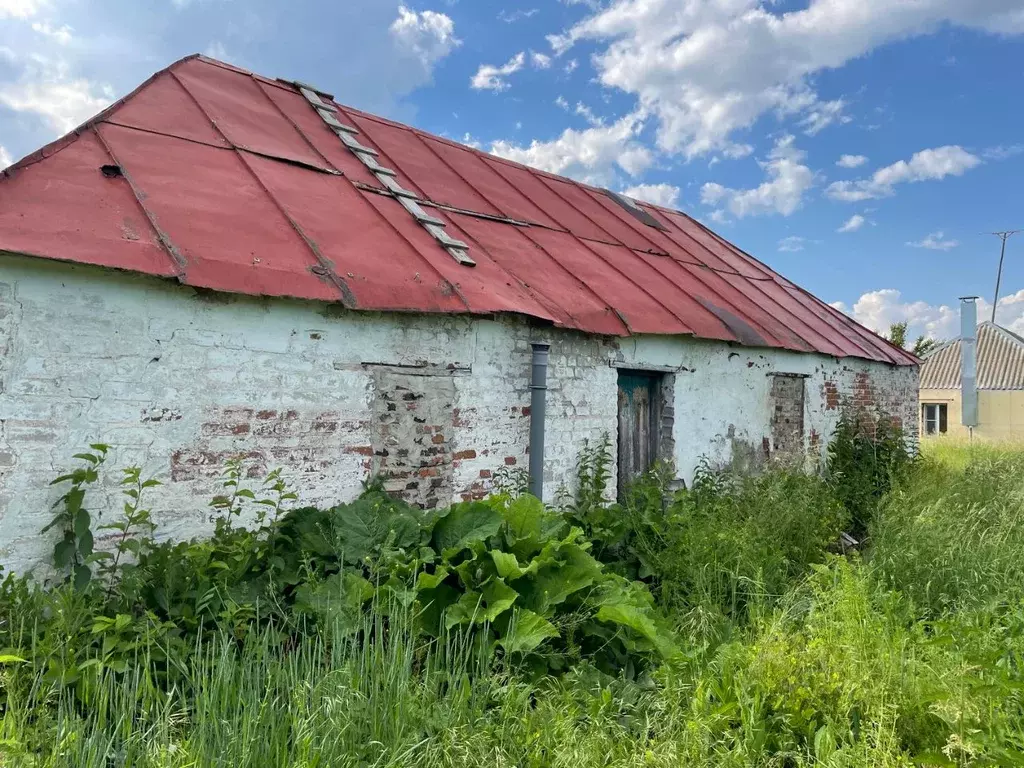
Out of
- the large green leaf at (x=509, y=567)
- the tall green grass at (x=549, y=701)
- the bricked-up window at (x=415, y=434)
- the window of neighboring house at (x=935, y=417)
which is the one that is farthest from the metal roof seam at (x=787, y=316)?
the window of neighboring house at (x=935, y=417)

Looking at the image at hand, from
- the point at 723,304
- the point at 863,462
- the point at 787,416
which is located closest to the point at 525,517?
the point at 723,304

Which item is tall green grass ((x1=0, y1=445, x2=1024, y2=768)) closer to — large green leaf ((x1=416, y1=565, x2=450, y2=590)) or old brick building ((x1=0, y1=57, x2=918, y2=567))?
large green leaf ((x1=416, y1=565, x2=450, y2=590))

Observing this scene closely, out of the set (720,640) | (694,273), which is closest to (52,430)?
(720,640)

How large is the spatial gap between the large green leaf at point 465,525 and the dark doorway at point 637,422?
3.24 metres

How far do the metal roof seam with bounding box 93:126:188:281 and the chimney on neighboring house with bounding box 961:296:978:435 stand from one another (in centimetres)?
2172

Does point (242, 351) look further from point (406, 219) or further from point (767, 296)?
point (767, 296)

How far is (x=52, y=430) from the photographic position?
11.8 feet

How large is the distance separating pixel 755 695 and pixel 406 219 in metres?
4.84

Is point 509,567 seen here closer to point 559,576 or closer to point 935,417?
point 559,576

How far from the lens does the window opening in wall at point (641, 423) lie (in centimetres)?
697

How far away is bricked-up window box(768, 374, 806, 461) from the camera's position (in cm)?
882

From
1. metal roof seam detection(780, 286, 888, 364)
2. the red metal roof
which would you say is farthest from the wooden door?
metal roof seam detection(780, 286, 888, 364)

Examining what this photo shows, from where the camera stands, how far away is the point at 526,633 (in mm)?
3244

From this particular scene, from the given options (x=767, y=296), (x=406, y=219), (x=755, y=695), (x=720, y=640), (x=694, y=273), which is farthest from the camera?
(x=767, y=296)
